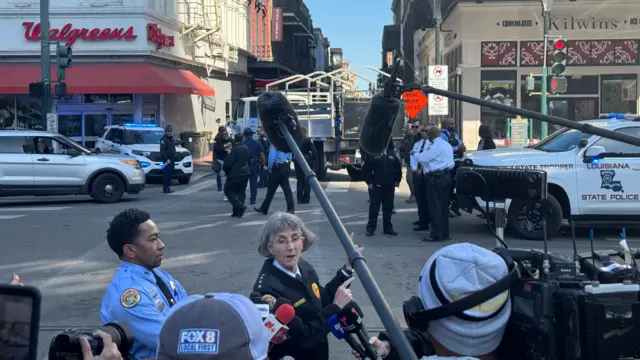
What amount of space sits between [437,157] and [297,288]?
822 cm

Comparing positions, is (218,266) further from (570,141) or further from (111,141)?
(111,141)

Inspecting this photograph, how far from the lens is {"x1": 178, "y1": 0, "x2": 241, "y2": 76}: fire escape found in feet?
117

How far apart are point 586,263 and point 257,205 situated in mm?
14555

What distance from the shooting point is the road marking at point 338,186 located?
20609 mm

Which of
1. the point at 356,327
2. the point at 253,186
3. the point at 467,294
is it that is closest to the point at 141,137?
the point at 253,186

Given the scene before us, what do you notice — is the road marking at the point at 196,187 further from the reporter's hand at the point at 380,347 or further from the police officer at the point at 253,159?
the reporter's hand at the point at 380,347

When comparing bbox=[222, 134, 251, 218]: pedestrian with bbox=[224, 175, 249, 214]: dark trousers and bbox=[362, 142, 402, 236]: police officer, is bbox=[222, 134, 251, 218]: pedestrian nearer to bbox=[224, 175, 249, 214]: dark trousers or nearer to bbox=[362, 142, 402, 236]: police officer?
bbox=[224, 175, 249, 214]: dark trousers

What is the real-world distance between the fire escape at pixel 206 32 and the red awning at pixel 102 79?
17.5 feet

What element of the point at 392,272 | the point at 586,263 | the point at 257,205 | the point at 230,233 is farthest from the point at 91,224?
the point at 586,263

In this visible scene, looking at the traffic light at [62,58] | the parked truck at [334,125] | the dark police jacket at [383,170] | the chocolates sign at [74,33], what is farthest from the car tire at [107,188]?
the chocolates sign at [74,33]

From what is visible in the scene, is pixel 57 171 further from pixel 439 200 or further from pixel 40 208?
pixel 439 200

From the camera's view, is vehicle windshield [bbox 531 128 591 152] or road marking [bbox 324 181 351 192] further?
road marking [bbox 324 181 351 192]

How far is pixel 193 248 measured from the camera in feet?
38.4

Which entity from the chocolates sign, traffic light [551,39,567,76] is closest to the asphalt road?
traffic light [551,39,567,76]
